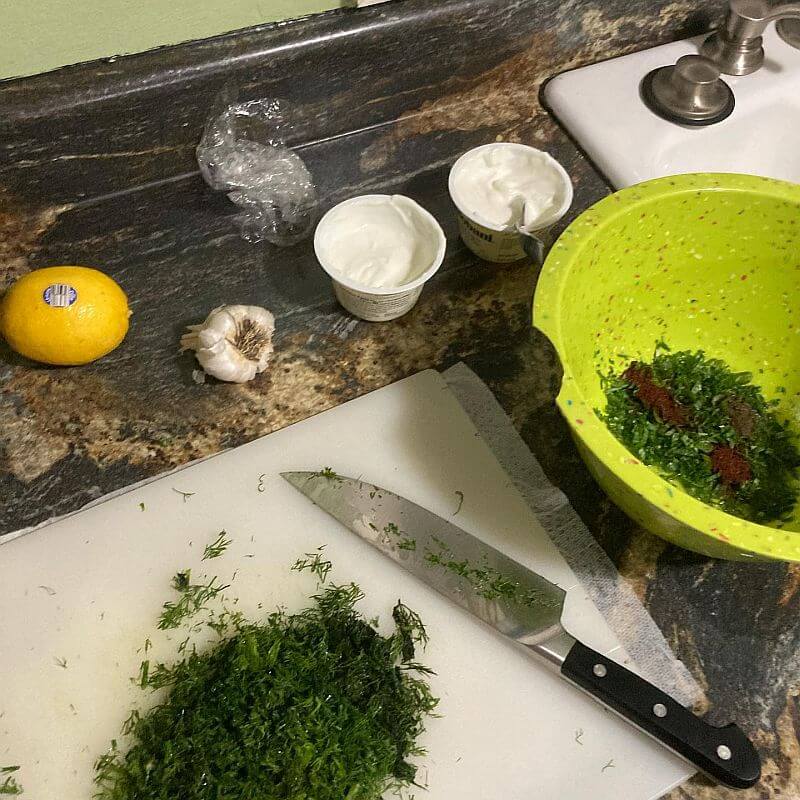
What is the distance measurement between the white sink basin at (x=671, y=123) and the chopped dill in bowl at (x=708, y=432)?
302 mm

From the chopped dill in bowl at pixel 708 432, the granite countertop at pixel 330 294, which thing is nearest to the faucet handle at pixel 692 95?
the granite countertop at pixel 330 294

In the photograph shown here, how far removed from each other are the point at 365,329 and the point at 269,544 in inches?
11.3

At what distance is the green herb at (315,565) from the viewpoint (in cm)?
78

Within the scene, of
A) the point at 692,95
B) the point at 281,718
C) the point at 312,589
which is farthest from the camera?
the point at 692,95

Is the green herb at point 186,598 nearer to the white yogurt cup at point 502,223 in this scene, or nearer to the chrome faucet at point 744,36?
the white yogurt cup at point 502,223

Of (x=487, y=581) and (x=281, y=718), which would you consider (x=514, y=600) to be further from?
(x=281, y=718)

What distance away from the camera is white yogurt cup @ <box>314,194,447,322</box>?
0.85 meters

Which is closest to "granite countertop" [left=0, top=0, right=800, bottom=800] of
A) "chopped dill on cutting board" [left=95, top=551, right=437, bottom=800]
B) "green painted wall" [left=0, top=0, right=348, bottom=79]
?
"green painted wall" [left=0, top=0, right=348, bottom=79]

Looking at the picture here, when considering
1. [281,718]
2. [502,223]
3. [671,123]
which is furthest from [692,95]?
[281,718]

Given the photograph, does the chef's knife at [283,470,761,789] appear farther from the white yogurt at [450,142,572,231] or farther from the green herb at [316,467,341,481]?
the white yogurt at [450,142,572,231]

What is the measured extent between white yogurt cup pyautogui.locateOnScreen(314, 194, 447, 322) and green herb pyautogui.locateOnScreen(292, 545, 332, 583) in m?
0.30

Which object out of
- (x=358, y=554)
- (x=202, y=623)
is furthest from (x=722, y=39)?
(x=202, y=623)

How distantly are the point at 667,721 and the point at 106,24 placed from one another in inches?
36.3

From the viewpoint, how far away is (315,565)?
78cm
